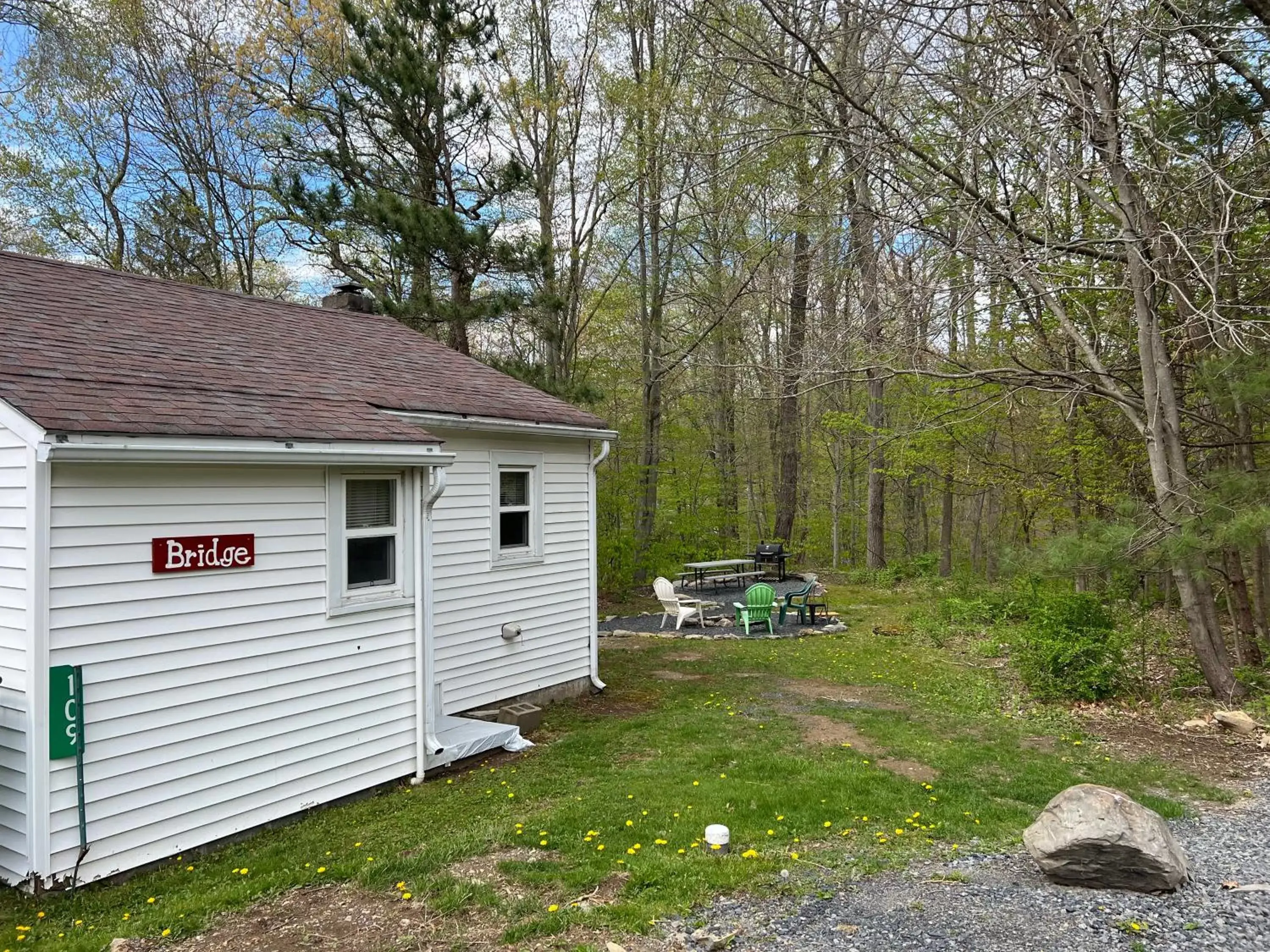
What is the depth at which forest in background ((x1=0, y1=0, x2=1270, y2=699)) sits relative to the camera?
7.32m

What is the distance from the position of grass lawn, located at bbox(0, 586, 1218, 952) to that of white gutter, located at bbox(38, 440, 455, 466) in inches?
99.4

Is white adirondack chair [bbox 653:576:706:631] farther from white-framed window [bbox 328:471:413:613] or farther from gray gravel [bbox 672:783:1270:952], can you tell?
gray gravel [bbox 672:783:1270:952]

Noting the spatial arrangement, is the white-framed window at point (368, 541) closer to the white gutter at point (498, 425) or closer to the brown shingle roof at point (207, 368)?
the brown shingle roof at point (207, 368)

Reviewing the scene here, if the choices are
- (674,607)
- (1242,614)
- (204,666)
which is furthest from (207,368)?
(1242,614)

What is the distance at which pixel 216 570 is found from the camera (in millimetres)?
5277

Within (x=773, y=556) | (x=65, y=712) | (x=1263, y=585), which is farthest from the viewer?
(x=773, y=556)

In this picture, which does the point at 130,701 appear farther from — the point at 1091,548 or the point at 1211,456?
the point at 1211,456

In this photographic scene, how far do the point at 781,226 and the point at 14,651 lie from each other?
1017 centimetres

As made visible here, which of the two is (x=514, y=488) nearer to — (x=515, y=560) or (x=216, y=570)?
(x=515, y=560)

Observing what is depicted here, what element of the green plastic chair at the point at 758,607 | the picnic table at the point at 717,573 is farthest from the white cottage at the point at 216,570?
the picnic table at the point at 717,573

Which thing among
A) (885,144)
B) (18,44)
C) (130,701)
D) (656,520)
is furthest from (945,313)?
(18,44)

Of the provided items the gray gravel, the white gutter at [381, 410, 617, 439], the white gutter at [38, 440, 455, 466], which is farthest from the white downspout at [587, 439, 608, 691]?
the gray gravel

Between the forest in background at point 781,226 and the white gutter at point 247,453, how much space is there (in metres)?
3.75

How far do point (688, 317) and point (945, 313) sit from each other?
536 inches
